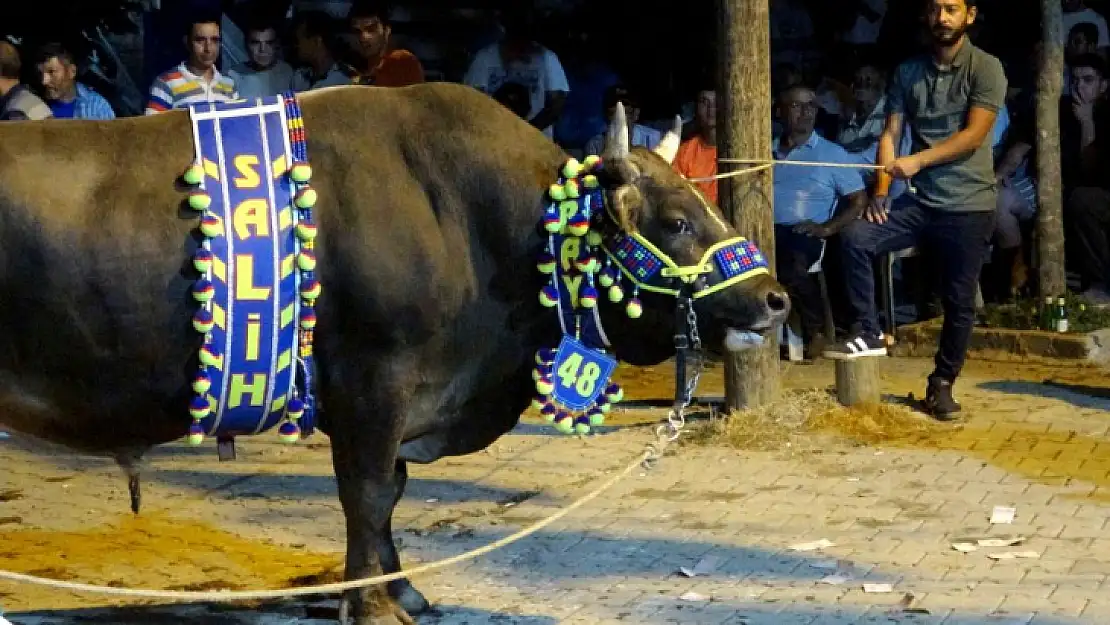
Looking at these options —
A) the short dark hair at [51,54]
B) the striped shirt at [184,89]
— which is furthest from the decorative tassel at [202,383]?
the short dark hair at [51,54]

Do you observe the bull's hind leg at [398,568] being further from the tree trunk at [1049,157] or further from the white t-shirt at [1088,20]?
the white t-shirt at [1088,20]

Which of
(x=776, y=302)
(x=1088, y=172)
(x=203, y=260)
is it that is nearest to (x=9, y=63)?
(x=203, y=260)

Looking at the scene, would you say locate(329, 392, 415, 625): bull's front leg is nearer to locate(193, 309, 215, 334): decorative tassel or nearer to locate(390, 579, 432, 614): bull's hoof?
locate(390, 579, 432, 614): bull's hoof

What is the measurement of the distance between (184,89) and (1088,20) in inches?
292

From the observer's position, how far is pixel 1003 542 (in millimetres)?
7328

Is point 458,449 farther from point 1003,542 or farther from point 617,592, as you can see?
point 1003,542

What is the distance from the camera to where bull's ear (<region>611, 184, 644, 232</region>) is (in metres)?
6.02

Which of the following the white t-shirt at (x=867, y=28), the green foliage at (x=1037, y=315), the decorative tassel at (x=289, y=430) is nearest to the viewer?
the decorative tassel at (x=289, y=430)

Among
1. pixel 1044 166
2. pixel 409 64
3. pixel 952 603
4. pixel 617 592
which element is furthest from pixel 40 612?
pixel 1044 166

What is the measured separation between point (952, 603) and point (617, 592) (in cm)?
126

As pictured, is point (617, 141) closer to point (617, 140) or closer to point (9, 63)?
point (617, 140)

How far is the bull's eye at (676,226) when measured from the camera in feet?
20.1

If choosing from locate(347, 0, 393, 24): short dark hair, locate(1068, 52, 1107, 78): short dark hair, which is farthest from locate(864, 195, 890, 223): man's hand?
locate(1068, 52, 1107, 78): short dark hair

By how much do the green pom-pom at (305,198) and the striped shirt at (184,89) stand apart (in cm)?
440
